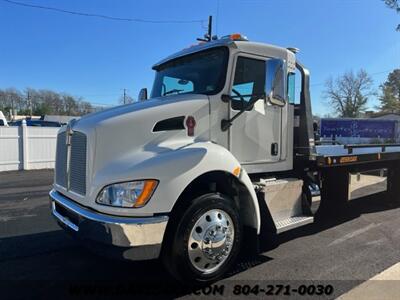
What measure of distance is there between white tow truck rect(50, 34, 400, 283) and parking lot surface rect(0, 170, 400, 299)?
1.24 ft

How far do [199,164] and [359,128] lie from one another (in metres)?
31.1

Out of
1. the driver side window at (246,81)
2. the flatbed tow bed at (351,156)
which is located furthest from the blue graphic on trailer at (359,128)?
the driver side window at (246,81)

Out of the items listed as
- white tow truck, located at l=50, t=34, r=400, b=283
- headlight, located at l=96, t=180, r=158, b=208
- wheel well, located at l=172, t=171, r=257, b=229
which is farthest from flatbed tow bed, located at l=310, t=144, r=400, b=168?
headlight, located at l=96, t=180, r=158, b=208

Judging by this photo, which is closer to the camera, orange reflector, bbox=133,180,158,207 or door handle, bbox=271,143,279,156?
orange reflector, bbox=133,180,158,207

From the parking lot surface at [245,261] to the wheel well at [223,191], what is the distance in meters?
0.67

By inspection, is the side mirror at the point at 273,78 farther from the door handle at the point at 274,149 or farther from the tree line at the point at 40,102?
the tree line at the point at 40,102

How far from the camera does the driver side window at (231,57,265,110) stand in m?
4.30

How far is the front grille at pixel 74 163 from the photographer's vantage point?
3.63 m

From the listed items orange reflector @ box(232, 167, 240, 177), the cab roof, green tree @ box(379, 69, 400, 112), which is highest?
green tree @ box(379, 69, 400, 112)

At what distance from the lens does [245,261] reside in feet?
14.8

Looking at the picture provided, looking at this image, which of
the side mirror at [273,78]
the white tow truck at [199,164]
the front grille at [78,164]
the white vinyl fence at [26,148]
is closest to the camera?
the white tow truck at [199,164]

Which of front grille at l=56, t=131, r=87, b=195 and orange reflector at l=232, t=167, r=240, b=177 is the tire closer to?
orange reflector at l=232, t=167, r=240, b=177

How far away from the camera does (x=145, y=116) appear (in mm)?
3721

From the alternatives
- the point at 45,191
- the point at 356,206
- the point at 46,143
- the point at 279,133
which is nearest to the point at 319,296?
the point at 279,133
